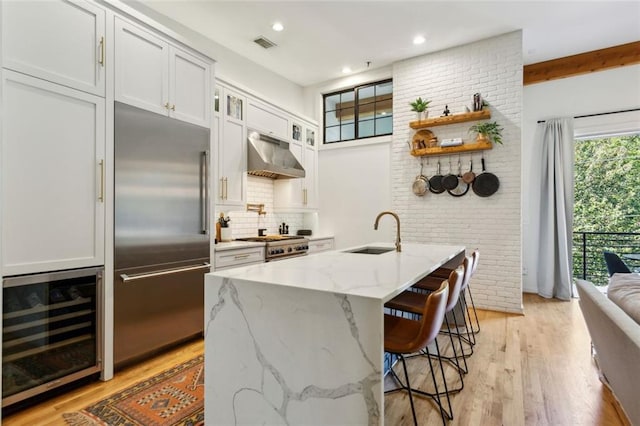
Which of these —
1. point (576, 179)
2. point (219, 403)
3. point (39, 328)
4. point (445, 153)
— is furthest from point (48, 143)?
point (576, 179)

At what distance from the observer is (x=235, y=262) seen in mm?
3469

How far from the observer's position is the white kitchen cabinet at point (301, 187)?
192 inches

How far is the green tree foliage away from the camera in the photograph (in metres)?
4.91

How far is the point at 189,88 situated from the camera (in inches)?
118

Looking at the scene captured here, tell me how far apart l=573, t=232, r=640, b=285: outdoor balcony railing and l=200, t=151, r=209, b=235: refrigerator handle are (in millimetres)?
5603

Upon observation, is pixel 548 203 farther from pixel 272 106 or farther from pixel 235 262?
pixel 235 262

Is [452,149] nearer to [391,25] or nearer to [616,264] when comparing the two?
[391,25]

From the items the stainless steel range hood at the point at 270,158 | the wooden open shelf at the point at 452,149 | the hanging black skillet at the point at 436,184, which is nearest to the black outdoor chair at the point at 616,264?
the wooden open shelf at the point at 452,149

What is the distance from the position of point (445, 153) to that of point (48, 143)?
417cm

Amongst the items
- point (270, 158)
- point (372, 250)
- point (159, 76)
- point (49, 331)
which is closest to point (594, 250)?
point (372, 250)

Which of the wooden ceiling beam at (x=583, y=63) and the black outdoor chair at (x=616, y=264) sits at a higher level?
the wooden ceiling beam at (x=583, y=63)

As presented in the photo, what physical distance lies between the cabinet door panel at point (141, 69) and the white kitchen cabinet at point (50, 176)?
0.27m

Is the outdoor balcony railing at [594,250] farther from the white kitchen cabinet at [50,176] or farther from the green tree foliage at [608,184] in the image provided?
the white kitchen cabinet at [50,176]

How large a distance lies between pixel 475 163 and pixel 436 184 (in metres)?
0.55
